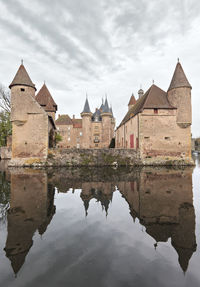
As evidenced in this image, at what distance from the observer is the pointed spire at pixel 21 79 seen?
1667 centimetres

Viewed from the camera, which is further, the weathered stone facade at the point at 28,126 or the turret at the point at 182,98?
the turret at the point at 182,98

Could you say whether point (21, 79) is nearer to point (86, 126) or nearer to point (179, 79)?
point (179, 79)

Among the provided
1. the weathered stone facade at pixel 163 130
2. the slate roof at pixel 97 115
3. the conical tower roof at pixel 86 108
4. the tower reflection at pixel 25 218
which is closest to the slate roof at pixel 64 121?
the conical tower roof at pixel 86 108

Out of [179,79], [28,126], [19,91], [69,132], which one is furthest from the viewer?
[69,132]

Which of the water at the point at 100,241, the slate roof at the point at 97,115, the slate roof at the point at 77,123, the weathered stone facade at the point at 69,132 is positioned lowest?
the water at the point at 100,241

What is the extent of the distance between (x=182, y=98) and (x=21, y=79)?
672 inches

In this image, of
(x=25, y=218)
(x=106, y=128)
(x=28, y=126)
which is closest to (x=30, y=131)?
(x=28, y=126)

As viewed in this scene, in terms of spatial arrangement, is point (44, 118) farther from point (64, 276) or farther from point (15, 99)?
point (64, 276)

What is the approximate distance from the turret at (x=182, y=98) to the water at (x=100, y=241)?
1414cm

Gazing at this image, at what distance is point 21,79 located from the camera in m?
16.9

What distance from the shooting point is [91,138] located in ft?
145

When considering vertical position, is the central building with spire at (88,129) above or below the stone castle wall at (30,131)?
above

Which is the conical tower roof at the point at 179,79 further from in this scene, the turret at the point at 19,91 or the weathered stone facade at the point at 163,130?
the turret at the point at 19,91

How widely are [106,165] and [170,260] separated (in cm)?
1567
